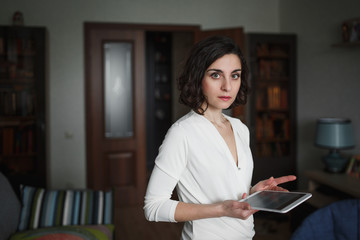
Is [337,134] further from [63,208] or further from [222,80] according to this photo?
[222,80]

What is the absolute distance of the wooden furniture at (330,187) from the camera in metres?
2.77

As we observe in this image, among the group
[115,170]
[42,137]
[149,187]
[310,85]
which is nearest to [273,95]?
[310,85]

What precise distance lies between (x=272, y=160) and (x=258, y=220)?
92 centimetres

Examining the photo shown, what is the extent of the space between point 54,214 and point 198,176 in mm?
1697

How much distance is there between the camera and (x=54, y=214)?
90.7 inches

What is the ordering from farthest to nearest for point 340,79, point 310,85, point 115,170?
point 115,170 < point 310,85 < point 340,79

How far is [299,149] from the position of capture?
4.35 meters

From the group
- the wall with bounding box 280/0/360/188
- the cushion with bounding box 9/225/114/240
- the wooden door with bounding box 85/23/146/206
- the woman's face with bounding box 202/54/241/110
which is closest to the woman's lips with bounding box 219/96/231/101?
the woman's face with bounding box 202/54/241/110

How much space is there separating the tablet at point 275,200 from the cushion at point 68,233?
1.53 metres

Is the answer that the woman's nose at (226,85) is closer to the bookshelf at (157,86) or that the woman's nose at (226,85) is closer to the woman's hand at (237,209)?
the woman's hand at (237,209)

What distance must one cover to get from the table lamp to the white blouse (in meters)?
2.50

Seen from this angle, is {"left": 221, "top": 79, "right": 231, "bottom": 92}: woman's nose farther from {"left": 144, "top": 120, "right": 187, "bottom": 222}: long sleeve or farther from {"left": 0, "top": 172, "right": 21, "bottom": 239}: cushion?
{"left": 0, "top": 172, "right": 21, "bottom": 239}: cushion

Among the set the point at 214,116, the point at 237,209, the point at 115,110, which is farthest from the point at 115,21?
the point at 237,209

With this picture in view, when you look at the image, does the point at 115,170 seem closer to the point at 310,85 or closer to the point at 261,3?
the point at 310,85
